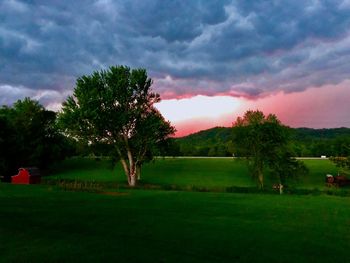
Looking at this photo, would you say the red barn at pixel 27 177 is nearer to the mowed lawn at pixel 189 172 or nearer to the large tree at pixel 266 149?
the mowed lawn at pixel 189 172

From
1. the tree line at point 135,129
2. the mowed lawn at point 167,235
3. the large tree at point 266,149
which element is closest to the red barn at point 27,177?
the tree line at point 135,129

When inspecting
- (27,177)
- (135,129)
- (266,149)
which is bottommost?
(27,177)

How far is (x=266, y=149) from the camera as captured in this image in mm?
58438

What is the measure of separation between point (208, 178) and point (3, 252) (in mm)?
65532

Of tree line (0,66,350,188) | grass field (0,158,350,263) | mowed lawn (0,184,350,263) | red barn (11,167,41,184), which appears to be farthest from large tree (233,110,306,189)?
red barn (11,167,41,184)

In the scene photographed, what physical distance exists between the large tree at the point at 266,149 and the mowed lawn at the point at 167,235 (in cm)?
3130

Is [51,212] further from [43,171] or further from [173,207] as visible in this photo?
[43,171]

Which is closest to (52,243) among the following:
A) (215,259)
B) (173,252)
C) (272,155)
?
(173,252)

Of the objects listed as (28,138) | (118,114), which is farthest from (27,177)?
(28,138)

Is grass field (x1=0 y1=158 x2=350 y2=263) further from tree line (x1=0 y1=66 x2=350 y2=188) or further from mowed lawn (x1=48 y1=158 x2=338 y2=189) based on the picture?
mowed lawn (x1=48 y1=158 x2=338 y2=189)

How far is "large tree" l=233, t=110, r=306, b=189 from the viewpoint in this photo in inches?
2239

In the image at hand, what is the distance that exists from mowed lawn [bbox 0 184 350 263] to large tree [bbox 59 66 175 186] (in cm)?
3690

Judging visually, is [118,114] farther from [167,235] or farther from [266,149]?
[167,235]

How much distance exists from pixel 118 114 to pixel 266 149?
24324 millimetres
